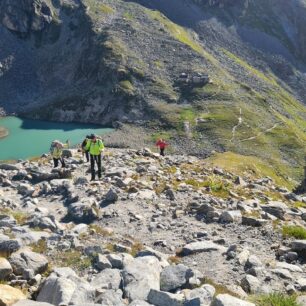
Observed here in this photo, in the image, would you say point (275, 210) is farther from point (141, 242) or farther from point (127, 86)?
point (127, 86)

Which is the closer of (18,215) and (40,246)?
(40,246)

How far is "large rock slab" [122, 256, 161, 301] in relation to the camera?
1319cm

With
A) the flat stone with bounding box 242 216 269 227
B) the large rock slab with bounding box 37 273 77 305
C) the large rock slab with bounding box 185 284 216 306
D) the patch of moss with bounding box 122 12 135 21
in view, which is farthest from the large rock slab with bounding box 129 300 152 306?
the patch of moss with bounding box 122 12 135 21

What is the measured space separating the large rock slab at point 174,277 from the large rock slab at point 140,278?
0.60ft

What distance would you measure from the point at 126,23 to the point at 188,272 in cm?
13307

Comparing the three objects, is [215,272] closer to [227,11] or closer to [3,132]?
[3,132]

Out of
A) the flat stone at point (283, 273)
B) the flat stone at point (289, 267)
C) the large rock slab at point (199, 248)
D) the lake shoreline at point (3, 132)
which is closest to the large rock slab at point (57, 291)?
the large rock slab at point (199, 248)

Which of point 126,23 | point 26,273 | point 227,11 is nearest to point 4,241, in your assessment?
point 26,273

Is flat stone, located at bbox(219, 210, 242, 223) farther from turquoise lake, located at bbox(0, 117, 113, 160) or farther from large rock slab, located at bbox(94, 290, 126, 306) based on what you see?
turquoise lake, located at bbox(0, 117, 113, 160)

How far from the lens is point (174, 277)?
14.4m

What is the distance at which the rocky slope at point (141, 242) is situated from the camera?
42.8 feet

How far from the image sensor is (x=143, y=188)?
31266mm

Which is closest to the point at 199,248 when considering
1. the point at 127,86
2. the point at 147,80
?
the point at 127,86

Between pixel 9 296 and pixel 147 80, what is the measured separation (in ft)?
357
